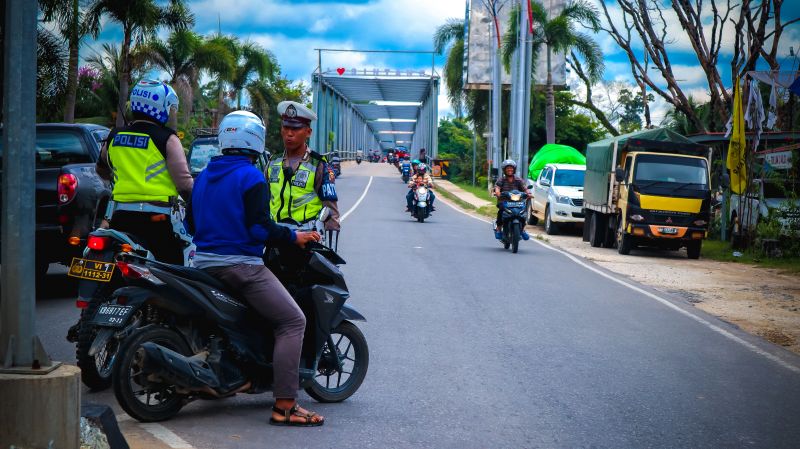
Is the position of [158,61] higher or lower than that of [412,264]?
higher

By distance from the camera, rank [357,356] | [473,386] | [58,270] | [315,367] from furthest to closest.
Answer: [58,270] → [473,386] → [357,356] → [315,367]

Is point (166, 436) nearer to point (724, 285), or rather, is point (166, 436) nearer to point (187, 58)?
point (724, 285)

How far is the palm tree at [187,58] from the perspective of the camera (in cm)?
4291

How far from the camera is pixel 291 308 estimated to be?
580cm

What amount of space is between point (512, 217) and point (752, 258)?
5.67 m

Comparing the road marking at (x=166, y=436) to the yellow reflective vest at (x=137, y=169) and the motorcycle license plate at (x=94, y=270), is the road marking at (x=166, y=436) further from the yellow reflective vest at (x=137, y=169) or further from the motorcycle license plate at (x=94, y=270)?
the yellow reflective vest at (x=137, y=169)

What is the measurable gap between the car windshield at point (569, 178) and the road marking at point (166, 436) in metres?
23.3

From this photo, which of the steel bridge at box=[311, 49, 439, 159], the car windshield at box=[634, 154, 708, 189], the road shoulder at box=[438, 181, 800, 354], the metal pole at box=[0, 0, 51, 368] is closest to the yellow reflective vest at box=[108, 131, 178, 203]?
the metal pole at box=[0, 0, 51, 368]

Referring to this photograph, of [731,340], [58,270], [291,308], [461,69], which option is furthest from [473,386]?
[461,69]

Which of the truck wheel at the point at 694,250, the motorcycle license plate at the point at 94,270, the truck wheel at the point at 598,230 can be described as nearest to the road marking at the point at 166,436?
the motorcycle license plate at the point at 94,270

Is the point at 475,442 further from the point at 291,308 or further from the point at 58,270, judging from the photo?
the point at 58,270

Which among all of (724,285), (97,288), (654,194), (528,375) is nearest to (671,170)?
(654,194)

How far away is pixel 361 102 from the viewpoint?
11969 centimetres

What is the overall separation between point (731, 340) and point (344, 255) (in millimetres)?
8001
